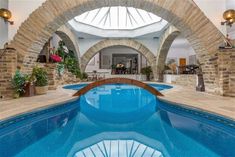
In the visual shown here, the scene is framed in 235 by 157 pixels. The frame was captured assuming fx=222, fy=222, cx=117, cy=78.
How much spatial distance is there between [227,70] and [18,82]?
574cm

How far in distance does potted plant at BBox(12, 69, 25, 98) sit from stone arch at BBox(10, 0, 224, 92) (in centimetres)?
63

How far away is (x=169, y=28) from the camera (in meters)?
12.0

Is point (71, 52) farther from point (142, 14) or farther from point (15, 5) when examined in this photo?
point (15, 5)

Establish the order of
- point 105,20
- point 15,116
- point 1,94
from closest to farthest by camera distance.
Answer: point 15,116, point 1,94, point 105,20

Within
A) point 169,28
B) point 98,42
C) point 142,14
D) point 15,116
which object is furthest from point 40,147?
point 98,42

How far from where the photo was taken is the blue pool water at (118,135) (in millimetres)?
2569

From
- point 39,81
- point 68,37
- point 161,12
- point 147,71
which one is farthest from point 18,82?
point 147,71

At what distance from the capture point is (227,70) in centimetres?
621

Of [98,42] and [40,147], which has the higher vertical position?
[98,42]

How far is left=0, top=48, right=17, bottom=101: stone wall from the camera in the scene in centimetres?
588

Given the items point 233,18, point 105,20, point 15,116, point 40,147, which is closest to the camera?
point 40,147

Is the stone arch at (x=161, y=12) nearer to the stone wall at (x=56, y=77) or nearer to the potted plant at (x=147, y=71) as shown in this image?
the stone wall at (x=56, y=77)

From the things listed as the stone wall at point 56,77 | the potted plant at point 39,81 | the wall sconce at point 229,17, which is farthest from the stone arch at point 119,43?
the potted plant at point 39,81

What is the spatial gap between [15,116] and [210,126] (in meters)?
3.14
